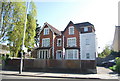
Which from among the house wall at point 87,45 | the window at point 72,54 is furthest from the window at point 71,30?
the window at point 72,54

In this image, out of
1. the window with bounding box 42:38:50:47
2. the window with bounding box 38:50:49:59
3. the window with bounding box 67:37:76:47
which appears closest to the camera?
the window with bounding box 67:37:76:47

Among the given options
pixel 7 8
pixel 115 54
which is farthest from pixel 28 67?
pixel 115 54

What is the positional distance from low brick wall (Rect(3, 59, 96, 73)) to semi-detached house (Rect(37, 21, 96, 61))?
9643mm

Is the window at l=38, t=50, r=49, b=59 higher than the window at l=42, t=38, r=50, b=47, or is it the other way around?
the window at l=42, t=38, r=50, b=47

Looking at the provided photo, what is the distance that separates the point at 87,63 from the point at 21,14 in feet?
42.7

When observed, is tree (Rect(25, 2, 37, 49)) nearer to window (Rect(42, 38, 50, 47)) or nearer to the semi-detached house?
the semi-detached house

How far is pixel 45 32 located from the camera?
30797mm

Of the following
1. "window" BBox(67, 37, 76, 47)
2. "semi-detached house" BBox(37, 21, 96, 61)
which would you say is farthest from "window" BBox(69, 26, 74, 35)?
"window" BBox(67, 37, 76, 47)

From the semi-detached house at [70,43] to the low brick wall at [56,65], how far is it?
31.6ft

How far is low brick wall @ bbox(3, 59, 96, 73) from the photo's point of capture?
50.5 ft

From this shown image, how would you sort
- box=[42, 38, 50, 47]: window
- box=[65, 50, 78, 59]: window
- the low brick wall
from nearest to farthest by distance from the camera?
the low brick wall, box=[65, 50, 78, 59]: window, box=[42, 38, 50, 47]: window

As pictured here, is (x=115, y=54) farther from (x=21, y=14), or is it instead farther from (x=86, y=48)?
(x=21, y=14)

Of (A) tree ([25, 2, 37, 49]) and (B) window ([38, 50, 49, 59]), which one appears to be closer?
(A) tree ([25, 2, 37, 49])

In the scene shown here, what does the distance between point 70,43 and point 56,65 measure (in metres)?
12.1
